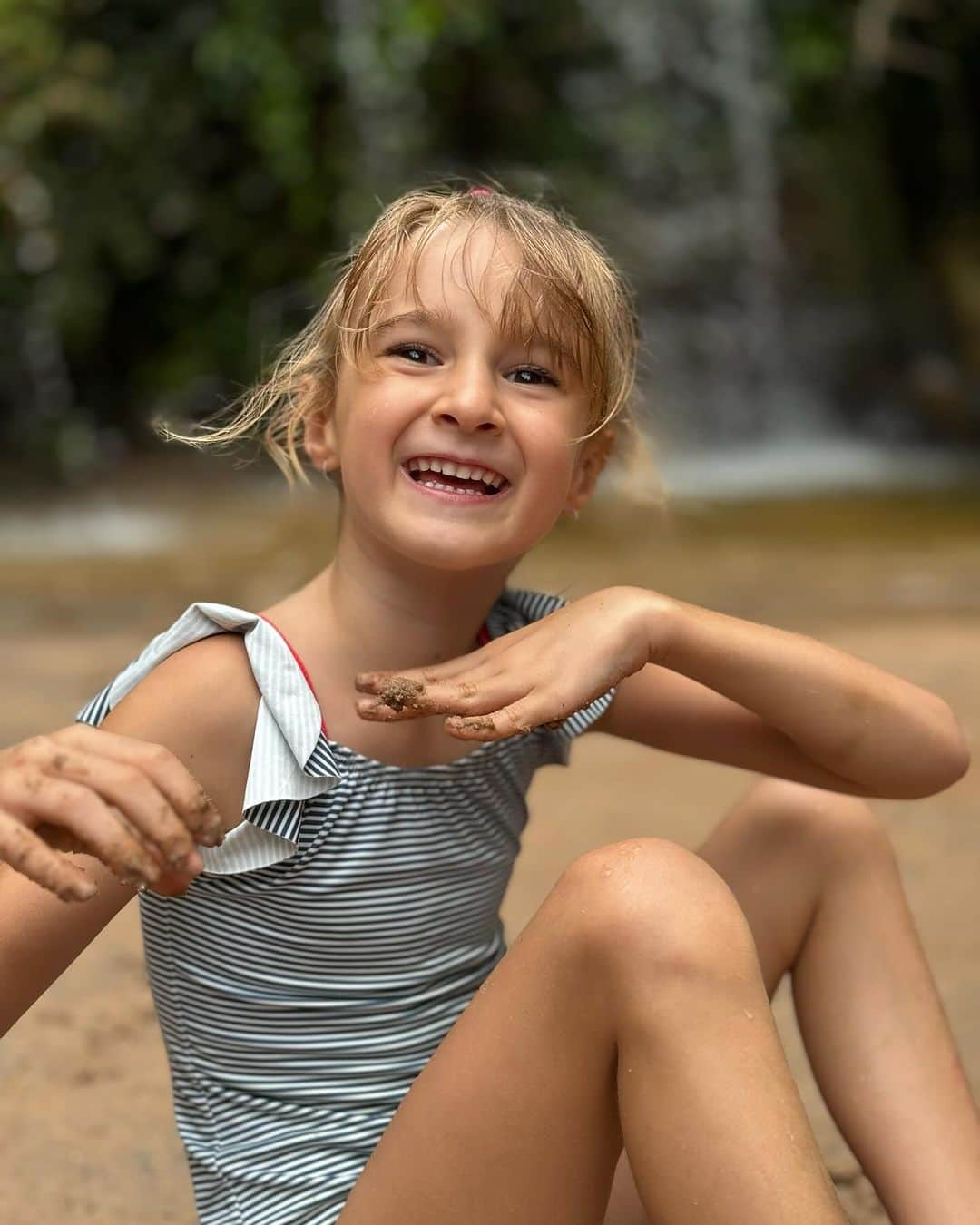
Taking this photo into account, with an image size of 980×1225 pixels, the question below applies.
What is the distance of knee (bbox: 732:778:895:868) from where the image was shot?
151 cm

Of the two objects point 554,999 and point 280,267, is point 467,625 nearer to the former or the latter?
point 554,999

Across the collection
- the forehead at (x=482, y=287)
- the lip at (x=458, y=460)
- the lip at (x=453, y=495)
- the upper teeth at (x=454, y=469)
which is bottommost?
the lip at (x=453, y=495)

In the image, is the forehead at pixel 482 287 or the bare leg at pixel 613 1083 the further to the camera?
the forehead at pixel 482 287

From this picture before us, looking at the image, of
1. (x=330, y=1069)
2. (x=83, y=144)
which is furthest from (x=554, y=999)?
(x=83, y=144)

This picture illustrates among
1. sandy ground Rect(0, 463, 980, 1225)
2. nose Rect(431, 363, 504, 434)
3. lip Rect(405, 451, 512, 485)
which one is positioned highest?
nose Rect(431, 363, 504, 434)

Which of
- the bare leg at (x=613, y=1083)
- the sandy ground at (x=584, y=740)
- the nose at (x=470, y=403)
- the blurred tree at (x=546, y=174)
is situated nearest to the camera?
the bare leg at (x=613, y=1083)

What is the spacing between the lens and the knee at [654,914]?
1.13 m

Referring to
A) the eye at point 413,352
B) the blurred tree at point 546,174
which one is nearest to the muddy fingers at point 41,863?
the eye at point 413,352

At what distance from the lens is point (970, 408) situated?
8.07m

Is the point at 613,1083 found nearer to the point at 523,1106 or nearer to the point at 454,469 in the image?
the point at 523,1106

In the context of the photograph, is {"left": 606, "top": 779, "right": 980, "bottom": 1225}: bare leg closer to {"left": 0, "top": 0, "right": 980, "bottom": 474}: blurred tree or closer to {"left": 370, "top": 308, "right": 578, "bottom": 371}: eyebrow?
{"left": 370, "top": 308, "right": 578, "bottom": 371}: eyebrow

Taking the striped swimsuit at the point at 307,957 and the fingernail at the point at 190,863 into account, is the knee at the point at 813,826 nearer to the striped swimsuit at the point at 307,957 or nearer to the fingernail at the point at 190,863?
the striped swimsuit at the point at 307,957

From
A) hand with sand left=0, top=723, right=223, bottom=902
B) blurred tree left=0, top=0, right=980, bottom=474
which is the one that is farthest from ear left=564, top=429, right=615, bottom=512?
blurred tree left=0, top=0, right=980, bottom=474

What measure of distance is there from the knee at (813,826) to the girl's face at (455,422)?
0.36m
